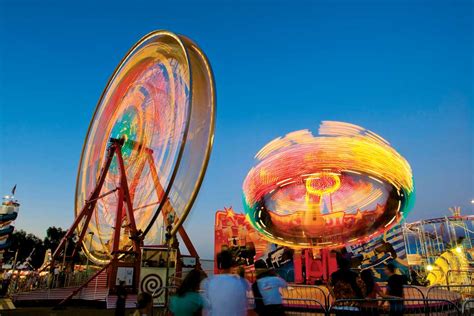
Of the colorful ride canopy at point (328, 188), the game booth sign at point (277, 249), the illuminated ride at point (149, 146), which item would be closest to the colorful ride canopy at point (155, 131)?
the illuminated ride at point (149, 146)

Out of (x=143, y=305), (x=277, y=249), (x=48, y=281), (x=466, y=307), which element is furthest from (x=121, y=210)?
(x=277, y=249)

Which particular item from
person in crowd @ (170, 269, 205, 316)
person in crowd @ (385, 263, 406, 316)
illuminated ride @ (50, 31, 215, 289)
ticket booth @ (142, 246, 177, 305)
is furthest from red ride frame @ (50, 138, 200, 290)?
person in crowd @ (170, 269, 205, 316)

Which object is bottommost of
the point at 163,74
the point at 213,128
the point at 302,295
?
the point at 302,295

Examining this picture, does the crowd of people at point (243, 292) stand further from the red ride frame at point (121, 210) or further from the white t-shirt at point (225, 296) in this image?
the red ride frame at point (121, 210)

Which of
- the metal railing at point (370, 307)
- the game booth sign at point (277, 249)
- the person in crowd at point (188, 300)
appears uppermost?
the game booth sign at point (277, 249)

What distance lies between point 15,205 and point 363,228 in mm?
16986

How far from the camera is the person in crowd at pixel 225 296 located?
324 centimetres

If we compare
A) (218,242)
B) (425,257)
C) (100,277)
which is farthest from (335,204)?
(425,257)

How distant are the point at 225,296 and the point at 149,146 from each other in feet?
49.5

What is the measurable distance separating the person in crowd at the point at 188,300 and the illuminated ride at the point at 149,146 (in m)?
8.45

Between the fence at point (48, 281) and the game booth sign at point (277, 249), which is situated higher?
the game booth sign at point (277, 249)

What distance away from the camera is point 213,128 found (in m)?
14.9

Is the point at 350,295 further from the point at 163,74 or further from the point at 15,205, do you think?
the point at 15,205

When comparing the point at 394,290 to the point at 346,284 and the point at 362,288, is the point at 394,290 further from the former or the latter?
the point at 346,284
